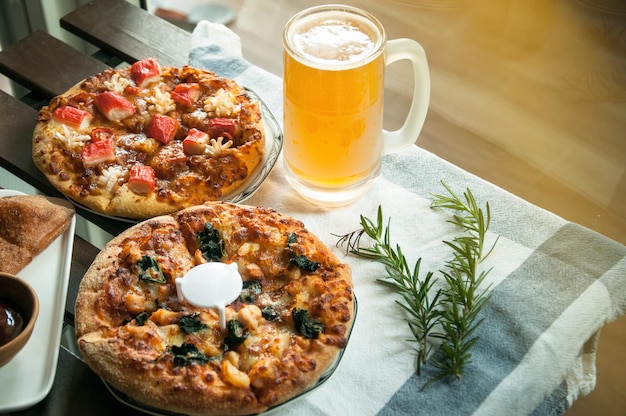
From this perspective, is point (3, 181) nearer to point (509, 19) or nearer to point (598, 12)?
point (509, 19)

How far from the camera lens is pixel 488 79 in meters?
2.70

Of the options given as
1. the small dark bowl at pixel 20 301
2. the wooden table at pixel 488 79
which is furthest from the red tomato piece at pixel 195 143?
the small dark bowl at pixel 20 301

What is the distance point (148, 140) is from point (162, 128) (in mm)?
40

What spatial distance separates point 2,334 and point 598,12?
89.5 inches

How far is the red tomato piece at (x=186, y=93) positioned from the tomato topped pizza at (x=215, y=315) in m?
0.34

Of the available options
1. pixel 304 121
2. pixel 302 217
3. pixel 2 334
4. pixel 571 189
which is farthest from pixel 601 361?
pixel 2 334

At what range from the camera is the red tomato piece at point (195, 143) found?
5.70 feet

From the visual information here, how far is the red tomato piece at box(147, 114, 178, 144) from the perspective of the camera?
177cm

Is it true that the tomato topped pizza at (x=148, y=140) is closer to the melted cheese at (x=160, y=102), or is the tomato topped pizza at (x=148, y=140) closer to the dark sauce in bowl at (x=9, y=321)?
the melted cheese at (x=160, y=102)

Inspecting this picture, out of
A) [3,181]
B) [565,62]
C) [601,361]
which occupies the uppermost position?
[3,181]

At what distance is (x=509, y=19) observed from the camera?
288 centimetres

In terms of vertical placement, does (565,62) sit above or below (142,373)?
below

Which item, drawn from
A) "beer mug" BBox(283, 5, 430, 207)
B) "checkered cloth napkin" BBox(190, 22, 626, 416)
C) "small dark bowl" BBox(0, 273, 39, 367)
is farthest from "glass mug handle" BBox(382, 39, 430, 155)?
"small dark bowl" BBox(0, 273, 39, 367)

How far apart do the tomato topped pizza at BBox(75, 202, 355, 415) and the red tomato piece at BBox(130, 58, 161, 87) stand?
0.45 m
